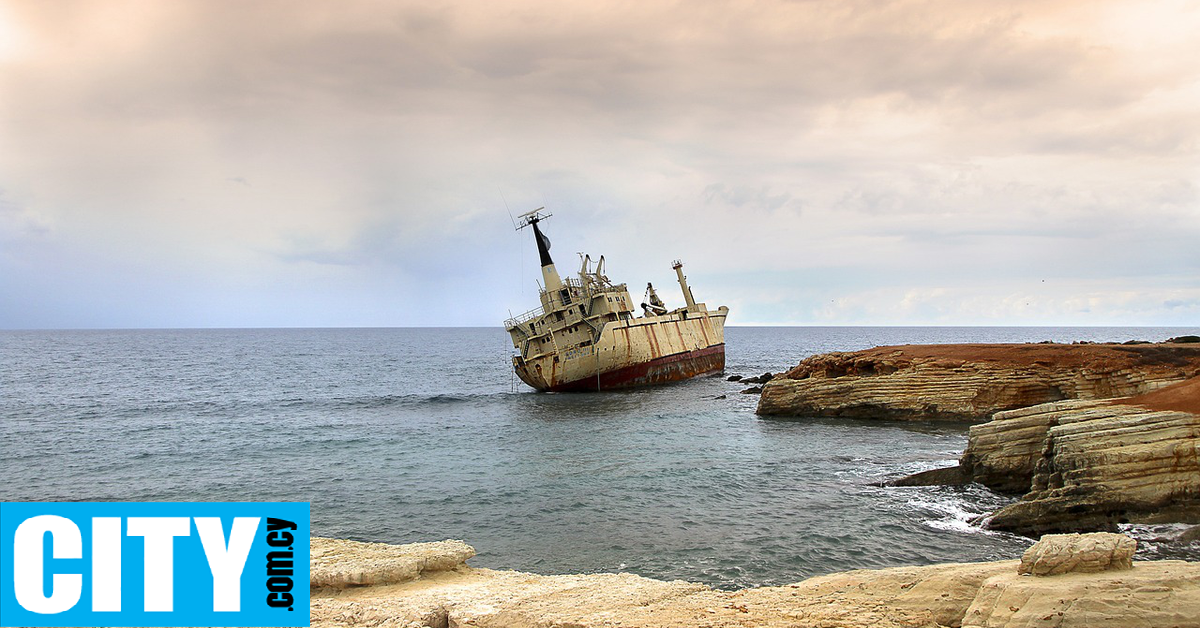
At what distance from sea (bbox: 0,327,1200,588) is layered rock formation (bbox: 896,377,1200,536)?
1.99 feet

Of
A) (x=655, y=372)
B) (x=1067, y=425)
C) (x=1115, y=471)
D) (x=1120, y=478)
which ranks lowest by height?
(x=1120, y=478)

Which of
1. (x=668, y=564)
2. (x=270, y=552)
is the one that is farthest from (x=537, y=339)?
(x=270, y=552)

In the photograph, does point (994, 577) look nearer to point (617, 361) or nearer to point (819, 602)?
point (819, 602)

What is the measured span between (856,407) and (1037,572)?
82.8ft

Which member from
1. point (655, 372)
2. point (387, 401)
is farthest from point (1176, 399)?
point (387, 401)

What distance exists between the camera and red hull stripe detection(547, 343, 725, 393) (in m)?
48.8

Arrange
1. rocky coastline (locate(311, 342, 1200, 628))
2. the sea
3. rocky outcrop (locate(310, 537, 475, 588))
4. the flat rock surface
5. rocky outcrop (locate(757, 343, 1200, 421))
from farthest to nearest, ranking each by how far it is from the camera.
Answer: rocky outcrop (locate(757, 343, 1200, 421)) → the sea → rocky outcrop (locate(310, 537, 475, 588)) → rocky coastline (locate(311, 342, 1200, 628)) → the flat rock surface

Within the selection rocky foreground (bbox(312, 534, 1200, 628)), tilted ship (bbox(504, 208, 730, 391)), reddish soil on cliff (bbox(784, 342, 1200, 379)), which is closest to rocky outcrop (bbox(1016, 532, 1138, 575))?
rocky foreground (bbox(312, 534, 1200, 628))

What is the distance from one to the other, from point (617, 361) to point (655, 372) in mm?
4883

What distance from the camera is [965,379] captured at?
3055 centimetres

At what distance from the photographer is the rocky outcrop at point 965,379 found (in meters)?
27.7

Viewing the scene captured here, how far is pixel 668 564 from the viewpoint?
14289 mm

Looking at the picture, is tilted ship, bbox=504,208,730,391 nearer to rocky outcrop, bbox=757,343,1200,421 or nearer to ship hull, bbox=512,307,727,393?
ship hull, bbox=512,307,727,393

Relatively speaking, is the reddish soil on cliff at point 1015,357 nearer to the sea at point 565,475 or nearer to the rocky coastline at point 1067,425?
the rocky coastline at point 1067,425
